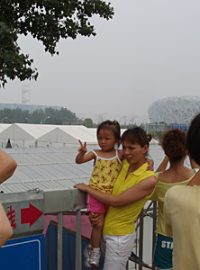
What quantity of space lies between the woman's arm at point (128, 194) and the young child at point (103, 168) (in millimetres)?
50

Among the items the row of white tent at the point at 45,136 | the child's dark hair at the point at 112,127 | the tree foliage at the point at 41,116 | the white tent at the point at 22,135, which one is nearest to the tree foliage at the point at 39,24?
the child's dark hair at the point at 112,127

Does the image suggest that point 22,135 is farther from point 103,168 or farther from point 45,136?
point 103,168

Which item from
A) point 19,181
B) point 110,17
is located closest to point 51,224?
point 110,17

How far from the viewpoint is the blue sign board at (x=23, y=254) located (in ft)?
6.31

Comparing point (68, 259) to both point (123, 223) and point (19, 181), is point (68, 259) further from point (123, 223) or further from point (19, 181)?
point (19, 181)

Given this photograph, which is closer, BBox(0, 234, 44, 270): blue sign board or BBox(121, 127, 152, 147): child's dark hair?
BBox(0, 234, 44, 270): blue sign board

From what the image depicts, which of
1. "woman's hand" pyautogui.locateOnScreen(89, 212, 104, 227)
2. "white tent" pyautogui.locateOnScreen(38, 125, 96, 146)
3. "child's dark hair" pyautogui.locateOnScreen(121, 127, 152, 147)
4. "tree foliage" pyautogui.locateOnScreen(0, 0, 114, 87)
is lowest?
"white tent" pyautogui.locateOnScreen(38, 125, 96, 146)

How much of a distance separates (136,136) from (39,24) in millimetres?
3164

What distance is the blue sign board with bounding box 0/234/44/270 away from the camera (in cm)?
192

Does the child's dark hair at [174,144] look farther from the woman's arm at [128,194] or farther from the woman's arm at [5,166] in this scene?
the woman's arm at [5,166]

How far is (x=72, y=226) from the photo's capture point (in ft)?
8.11

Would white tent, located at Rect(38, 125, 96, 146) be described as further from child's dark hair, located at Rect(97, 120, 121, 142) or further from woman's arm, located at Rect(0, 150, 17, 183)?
woman's arm, located at Rect(0, 150, 17, 183)

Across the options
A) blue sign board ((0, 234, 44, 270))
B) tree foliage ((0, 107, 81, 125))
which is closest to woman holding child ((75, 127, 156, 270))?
blue sign board ((0, 234, 44, 270))

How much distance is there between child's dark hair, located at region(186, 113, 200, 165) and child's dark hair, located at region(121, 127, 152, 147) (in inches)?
38.0
